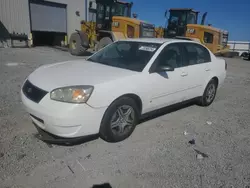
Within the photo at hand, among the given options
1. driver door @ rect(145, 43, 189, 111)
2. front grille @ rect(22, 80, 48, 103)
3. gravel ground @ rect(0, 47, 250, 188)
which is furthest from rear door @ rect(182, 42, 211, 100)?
front grille @ rect(22, 80, 48, 103)

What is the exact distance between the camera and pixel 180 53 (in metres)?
4.23

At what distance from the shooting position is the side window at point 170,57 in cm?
Result: 378

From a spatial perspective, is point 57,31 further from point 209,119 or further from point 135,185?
point 135,185

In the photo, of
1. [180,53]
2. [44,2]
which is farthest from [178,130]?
[44,2]

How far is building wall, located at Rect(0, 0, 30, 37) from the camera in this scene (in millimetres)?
15359

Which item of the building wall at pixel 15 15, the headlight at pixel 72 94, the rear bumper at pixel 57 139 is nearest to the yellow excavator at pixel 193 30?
the building wall at pixel 15 15

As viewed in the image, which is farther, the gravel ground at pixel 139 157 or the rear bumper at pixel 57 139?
the rear bumper at pixel 57 139

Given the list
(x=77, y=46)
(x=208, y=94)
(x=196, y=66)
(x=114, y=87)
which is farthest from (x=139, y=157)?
(x=77, y=46)

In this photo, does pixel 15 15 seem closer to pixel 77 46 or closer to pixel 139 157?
pixel 77 46

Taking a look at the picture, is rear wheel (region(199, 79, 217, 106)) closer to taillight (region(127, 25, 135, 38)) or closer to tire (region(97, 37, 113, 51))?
taillight (region(127, 25, 135, 38))

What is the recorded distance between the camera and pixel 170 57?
4012 millimetres

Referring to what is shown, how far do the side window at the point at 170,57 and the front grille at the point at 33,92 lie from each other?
192 centimetres

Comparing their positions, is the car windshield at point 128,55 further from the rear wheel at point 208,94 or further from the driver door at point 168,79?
the rear wheel at point 208,94

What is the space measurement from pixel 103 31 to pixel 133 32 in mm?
1900
